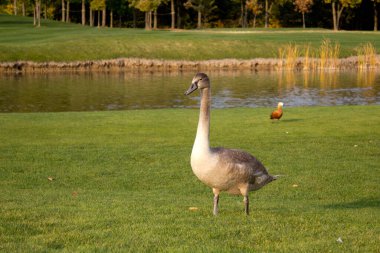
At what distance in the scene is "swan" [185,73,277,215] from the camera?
8.77 m

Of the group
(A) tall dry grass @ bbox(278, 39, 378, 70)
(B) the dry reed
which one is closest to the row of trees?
(A) tall dry grass @ bbox(278, 39, 378, 70)

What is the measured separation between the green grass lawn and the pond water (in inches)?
381

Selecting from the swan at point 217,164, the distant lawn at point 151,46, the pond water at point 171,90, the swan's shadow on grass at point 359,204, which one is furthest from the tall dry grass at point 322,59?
the swan at point 217,164

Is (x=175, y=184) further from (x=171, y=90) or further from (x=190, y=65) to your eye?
(x=190, y=65)

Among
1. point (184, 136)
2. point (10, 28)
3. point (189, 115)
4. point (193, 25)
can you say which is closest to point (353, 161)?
point (184, 136)

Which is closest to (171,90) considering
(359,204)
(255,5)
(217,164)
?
(359,204)

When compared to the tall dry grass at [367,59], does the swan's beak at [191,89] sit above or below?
above

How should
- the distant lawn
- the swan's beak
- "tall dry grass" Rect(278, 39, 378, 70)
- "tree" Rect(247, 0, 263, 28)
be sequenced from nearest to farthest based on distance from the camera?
the swan's beak, "tall dry grass" Rect(278, 39, 378, 70), the distant lawn, "tree" Rect(247, 0, 263, 28)

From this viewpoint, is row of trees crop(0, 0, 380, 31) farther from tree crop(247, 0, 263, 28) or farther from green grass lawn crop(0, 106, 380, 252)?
green grass lawn crop(0, 106, 380, 252)

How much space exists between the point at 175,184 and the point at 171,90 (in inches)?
1181

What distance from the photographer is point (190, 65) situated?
2335 inches

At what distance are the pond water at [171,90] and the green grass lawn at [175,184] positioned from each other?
967cm

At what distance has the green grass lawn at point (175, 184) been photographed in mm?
8203

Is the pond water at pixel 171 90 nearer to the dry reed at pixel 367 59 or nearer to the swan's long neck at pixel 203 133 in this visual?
the dry reed at pixel 367 59
